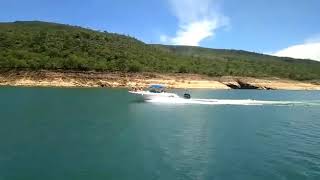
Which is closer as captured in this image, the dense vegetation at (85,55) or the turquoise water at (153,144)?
the turquoise water at (153,144)

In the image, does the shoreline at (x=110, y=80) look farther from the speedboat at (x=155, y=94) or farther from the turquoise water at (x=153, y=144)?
the turquoise water at (x=153, y=144)

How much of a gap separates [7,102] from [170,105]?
2362 centimetres

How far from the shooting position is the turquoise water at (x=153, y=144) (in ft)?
88.3

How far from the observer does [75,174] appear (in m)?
25.9

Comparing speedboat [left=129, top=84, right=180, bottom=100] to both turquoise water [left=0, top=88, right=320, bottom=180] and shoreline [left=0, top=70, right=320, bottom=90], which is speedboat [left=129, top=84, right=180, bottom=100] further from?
shoreline [left=0, top=70, right=320, bottom=90]

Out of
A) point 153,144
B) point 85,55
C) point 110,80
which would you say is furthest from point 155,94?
point 85,55

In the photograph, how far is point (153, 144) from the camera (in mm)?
35344

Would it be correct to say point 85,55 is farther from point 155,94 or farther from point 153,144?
point 153,144

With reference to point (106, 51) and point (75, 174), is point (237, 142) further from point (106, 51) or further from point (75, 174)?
point (106, 51)

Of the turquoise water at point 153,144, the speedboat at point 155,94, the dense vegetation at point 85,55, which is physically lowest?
the turquoise water at point 153,144

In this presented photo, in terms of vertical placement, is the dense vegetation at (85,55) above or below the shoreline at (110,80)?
above

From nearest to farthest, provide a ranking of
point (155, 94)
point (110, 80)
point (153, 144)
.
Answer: point (153, 144) < point (155, 94) < point (110, 80)

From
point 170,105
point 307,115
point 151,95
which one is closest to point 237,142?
point 307,115

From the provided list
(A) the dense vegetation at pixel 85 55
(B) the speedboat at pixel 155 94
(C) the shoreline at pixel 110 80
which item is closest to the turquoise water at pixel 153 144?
(B) the speedboat at pixel 155 94
